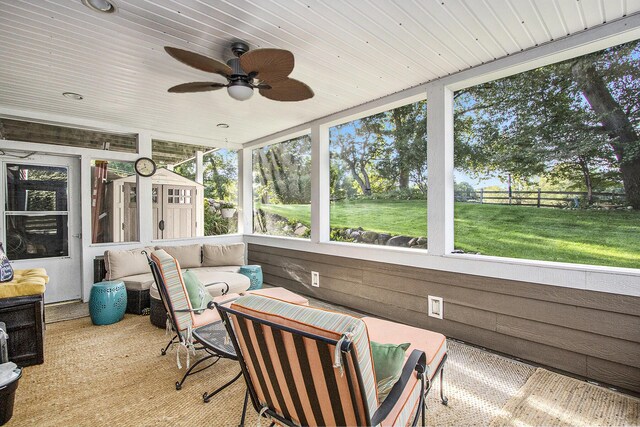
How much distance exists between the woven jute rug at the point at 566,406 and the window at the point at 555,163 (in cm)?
94

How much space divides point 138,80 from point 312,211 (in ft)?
8.60

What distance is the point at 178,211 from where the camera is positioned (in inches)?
211

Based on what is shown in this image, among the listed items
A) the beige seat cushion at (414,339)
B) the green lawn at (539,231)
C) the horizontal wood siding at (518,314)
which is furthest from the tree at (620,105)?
the beige seat cushion at (414,339)

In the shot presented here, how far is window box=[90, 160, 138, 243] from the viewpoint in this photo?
4.49 metres

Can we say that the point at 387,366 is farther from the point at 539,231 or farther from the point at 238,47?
the point at 238,47

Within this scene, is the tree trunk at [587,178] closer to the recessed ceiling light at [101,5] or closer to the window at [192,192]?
the recessed ceiling light at [101,5]

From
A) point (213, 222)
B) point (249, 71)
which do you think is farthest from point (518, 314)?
point (213, 222)

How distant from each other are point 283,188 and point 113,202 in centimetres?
264

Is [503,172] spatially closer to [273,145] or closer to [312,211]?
[312,211]

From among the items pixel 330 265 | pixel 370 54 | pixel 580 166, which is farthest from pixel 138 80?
pixel 580 166

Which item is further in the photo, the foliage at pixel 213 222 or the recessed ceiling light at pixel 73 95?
the foliage at pixel 213 222

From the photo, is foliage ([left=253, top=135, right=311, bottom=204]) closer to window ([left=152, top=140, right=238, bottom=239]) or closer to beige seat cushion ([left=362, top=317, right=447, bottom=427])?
window ([left=152, top=140, right=238, bottom=239])

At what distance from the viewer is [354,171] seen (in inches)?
167

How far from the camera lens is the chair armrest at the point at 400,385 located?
115cm
